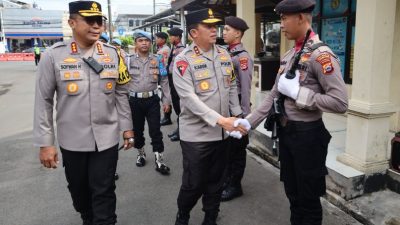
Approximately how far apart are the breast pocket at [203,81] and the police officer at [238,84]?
2.83ft

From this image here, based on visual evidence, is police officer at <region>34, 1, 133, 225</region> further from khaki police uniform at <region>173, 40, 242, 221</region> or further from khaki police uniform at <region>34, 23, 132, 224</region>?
khaki police uniform at <region>173, 40, 242, 221</region>

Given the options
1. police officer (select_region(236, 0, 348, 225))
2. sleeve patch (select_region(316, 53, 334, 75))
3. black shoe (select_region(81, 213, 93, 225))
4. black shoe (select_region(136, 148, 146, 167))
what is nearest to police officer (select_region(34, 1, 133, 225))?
black shoe (select_region(81, 213, 93, 225))

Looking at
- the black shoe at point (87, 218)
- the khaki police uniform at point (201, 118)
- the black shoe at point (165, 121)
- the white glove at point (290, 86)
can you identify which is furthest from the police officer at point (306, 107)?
the black shoe at point (165, 121)

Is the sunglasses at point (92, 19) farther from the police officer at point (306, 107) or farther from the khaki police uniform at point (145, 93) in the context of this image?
the khaki police uniform at point (145, 93)

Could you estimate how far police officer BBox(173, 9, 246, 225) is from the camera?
3.11 m

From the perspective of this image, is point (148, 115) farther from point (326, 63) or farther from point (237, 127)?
point (326, 63)

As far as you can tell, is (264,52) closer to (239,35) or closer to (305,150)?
(239,35)

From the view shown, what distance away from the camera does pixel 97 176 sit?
2.96m

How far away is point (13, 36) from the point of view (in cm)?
6088

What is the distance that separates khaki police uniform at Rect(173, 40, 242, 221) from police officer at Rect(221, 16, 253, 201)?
2.05 ft

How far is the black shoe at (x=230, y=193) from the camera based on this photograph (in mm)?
4156

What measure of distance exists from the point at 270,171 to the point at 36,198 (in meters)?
3.01

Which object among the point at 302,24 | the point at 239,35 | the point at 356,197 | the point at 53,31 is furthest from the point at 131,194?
the point at 53,31

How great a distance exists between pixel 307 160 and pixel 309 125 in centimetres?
25
